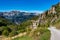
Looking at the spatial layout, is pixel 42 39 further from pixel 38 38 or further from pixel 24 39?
pixel 24 39

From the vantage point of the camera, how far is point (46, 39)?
662 inches

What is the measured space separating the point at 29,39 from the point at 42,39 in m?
1.17

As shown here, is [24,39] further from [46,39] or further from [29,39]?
[46,39]

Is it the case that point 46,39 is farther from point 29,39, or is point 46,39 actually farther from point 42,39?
point 29,39

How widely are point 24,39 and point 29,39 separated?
0.53 m

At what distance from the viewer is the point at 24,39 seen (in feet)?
56.8

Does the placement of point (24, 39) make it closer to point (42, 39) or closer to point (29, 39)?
point (29, 39)

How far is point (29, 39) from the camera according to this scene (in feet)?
55.8

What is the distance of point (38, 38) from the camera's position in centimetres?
1708

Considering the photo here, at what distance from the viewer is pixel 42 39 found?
1658 cm

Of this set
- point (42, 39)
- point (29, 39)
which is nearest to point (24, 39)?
point (29, 39)

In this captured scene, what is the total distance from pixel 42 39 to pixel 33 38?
979 millimetres

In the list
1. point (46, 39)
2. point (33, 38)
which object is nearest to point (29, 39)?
point (33, 38)

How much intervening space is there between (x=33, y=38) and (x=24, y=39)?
79 cm
